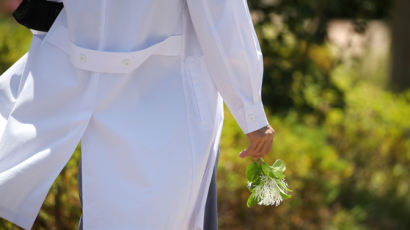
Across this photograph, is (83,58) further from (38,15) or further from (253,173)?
(253,173)

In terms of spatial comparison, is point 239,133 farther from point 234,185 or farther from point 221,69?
point 221,69

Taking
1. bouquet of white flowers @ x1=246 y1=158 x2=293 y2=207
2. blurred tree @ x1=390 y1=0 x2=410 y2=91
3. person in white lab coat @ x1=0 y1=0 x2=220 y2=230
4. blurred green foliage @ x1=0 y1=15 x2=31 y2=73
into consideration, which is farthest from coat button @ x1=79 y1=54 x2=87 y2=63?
blurred tree @ x1=390 y1=0 x2=410 y2=91

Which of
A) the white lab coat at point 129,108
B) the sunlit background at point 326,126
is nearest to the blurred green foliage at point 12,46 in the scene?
the sunlit background at point 326,126

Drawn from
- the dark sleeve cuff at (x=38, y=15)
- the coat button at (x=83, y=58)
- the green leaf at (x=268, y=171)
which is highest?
the dark sleeve cuff at (x=38, y=15)

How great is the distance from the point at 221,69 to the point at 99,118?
0.39 m

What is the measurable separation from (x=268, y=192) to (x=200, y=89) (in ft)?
1.31

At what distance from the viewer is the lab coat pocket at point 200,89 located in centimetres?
178

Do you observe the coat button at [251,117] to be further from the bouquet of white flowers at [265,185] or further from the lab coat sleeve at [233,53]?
the bouquet of white flowers at [265,185]

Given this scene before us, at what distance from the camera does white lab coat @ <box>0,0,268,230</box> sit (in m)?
1.70

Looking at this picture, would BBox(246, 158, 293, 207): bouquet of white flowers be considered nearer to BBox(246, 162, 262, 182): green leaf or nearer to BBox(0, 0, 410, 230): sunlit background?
BBox(246, 162, 262, 182): green leaf

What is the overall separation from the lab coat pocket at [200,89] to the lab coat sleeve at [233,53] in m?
0.04

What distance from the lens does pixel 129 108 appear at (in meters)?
1.73

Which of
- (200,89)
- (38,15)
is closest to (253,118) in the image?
(200,89)

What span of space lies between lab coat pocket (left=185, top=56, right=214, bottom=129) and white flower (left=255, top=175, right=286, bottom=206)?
0.91ft
